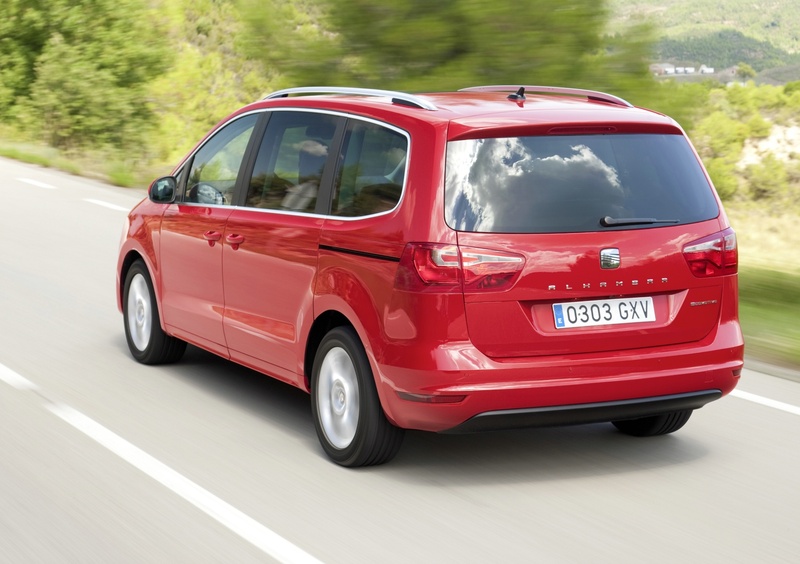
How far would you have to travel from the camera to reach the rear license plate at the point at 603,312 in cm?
516

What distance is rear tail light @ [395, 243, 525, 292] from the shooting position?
5.04 metres

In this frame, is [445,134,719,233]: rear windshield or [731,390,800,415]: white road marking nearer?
[445,134,719,233]: rear windshield

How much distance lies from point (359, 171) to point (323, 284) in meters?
0.55

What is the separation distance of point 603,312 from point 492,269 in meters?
0.54

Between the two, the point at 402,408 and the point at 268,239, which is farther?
the point at 268,239

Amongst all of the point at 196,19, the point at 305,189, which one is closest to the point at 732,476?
the point at 305,189

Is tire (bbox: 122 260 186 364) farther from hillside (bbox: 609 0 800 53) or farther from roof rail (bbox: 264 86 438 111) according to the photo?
hillside (bbox: 609 0 800 53)

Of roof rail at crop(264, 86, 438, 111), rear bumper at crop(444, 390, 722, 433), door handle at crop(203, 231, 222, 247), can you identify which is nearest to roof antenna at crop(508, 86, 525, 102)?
roof rail at crop(264, 86, 438, 111)

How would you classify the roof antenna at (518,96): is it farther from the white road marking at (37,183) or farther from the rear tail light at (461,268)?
the white road marking at (37,183)

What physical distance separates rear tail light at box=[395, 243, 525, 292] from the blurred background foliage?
12.2 feet

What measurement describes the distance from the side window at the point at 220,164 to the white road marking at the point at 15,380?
1.38 m

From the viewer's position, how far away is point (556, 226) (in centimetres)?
518

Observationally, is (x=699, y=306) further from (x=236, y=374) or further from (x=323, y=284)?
(x=236, y=374)

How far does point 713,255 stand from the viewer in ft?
18.1
